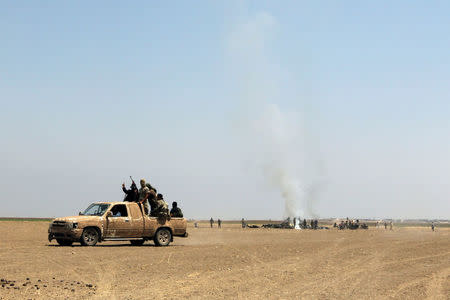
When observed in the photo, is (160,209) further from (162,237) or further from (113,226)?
(113,226)

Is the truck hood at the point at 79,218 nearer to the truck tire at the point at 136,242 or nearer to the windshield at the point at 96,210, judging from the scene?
the windshield at the point at 96,210

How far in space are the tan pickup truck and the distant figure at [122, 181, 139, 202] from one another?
80 centimetres

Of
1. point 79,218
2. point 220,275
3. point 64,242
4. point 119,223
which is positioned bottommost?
point 220,275

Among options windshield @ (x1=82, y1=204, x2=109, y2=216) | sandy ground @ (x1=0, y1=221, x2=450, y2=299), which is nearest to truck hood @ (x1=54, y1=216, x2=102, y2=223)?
windshield @ (x1=82, y1=204, x2=109, y2=216)

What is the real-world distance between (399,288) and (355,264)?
222 inches

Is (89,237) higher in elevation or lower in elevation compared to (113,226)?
lower

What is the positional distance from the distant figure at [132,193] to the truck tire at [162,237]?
1.74 metres

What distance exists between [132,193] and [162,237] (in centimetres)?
227

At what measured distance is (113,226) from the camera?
26.5 metres

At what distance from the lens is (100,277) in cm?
1466

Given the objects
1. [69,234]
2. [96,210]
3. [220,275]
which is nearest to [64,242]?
[69,234]

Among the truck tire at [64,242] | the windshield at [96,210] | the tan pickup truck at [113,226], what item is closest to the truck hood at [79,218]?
the tan pickup truck at [113,226]

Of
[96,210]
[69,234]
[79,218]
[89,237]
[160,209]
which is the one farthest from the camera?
[160,209]

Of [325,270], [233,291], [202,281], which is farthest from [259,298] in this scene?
[325,270]
